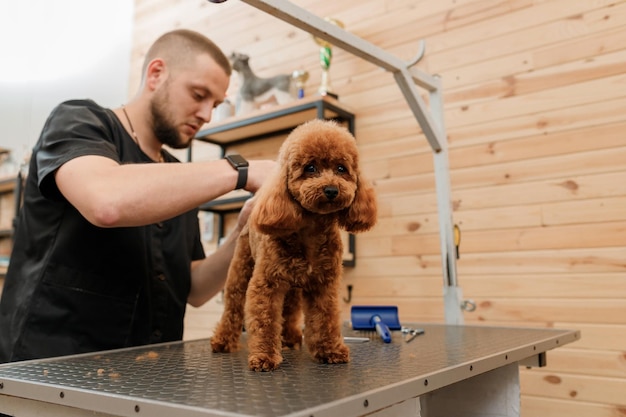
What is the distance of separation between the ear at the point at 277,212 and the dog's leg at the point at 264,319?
84 millimetres

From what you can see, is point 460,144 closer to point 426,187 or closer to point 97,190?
point 426,187

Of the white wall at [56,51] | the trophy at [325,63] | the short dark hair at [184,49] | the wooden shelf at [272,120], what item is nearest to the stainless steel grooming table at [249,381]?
the short dark hair at [184,49]

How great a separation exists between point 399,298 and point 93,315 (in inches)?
51.8

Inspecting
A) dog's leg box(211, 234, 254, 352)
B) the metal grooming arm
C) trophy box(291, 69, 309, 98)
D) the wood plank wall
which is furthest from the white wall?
dog's leg box(211, 234, 254, 352)

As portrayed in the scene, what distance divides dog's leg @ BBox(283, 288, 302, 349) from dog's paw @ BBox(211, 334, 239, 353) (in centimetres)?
11

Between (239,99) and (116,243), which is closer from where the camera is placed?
(116,243)

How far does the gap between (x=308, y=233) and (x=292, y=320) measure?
258 millimetres

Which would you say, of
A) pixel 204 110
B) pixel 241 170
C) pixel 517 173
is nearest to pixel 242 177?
pixel 241 170

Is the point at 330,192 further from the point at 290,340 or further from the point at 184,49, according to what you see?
the point at 184,49

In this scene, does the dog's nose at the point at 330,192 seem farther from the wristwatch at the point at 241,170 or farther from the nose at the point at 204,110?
the nose at the point at 204,110

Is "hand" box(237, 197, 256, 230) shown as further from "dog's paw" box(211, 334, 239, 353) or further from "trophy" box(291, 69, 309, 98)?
"trophy" box(291, 69, 309, 98)

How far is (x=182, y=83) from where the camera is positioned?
4.82ft

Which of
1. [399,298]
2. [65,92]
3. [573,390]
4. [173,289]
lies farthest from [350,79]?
[65,92]

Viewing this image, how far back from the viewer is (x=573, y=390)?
5.74ft
